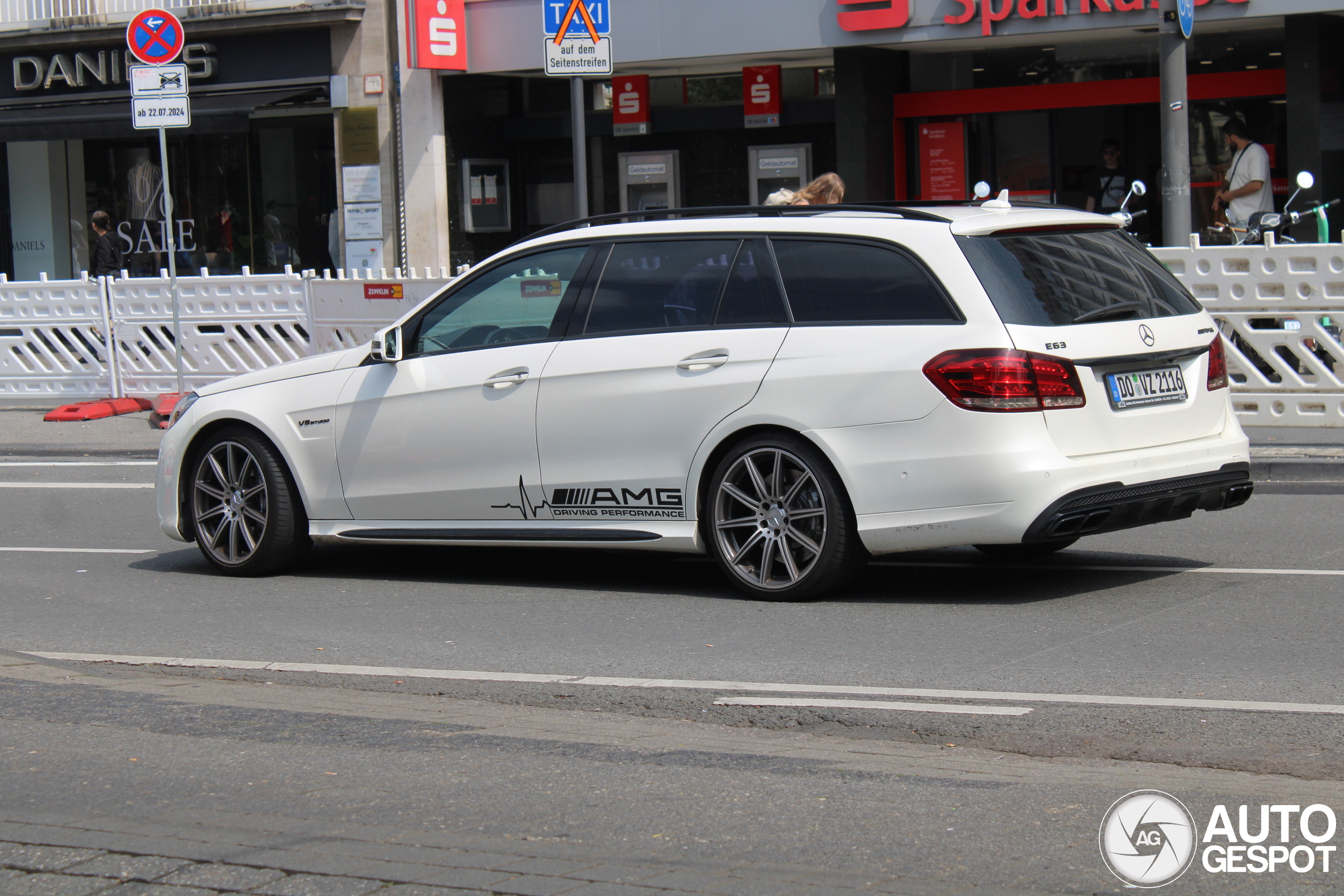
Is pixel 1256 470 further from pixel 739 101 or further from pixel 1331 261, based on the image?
pixel 739 101

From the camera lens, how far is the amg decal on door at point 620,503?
7.38m

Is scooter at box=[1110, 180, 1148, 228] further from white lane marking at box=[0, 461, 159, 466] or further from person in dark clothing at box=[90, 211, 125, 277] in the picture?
person in dark clothing at box=[90, 211, 125, 277]

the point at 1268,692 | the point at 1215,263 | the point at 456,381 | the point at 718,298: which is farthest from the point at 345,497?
the point at 1215,263

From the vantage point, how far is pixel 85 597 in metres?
8.22

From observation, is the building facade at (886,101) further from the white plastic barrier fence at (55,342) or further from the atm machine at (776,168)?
the white plastic barrier fence at (55,342)

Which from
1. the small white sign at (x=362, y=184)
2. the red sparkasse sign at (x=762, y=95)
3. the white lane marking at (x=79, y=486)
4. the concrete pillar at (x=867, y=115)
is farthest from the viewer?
the small white sign at (x=362, y=184)

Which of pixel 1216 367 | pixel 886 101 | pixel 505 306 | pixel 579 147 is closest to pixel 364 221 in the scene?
pixel 886 101

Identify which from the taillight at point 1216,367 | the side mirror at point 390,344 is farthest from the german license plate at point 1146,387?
the side mirror at point 390,344

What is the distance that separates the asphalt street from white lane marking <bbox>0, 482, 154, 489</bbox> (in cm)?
334

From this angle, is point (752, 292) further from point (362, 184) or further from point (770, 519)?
point (362, 184)

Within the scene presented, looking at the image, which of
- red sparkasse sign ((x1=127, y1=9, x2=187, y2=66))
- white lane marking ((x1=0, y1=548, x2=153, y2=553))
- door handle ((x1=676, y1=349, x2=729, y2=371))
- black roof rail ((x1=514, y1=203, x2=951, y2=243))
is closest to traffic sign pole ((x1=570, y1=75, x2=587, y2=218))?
red sparkasse sign ((x1=127, y1=9, x2=187, y2=66))

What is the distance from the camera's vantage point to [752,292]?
7.31m

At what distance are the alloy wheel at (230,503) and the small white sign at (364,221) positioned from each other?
14254 mm

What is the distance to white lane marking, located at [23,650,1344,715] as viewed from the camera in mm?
5348
